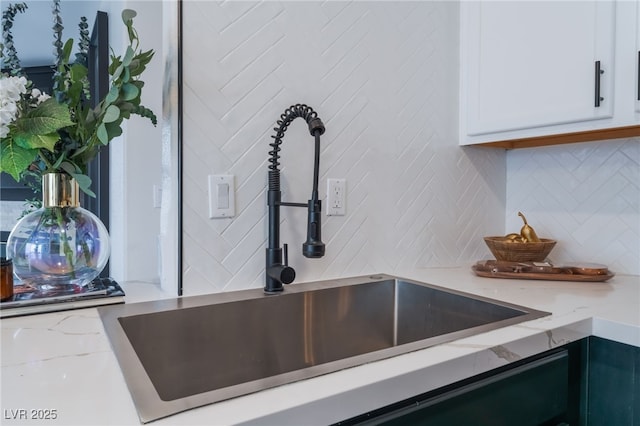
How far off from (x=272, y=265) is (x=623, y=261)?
1.24m

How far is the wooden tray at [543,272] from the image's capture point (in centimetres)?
130

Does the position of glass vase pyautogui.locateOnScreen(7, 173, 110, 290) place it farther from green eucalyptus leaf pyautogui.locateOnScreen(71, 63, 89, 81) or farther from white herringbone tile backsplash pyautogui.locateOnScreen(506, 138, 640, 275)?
white herringbone tile backsplash pyautogui.locateOnScreen(506, 138, 640, 275)

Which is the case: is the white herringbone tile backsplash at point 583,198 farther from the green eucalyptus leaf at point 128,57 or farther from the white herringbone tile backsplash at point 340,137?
the green eucalyptus leaf at point 128,57

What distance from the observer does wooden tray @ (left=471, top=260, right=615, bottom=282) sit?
1.30m

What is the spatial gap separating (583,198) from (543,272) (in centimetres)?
41

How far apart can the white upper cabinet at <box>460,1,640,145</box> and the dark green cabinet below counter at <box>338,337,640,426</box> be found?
69 cm

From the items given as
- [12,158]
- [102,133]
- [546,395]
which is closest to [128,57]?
[102,133]

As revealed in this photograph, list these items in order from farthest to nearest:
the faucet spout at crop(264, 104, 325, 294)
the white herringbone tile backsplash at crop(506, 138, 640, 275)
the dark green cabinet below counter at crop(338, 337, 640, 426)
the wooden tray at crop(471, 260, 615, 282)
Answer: the white herringbone tile backsplash at crop(506, 138, 640, 275), the wooden tray at crop(471, 260, 615, 282), the faucet spout at crop(264, 104, 325, 294), the dark green cabinet below counter at crop(338, 337, 640, 426)

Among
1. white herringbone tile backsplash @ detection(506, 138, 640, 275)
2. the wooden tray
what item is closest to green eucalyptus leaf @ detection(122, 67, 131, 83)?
the wooden tray

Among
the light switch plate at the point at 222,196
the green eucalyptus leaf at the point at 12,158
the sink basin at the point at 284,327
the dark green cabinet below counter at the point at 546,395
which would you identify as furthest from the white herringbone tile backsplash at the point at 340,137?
the dark green cabinet below counter at the point at 546,395

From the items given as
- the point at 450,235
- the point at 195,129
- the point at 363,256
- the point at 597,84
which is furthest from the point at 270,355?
the point at 597,84

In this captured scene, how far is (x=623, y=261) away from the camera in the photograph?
4.80 ft

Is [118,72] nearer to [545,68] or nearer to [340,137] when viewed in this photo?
[340,137]

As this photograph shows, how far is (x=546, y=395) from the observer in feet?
2.72
